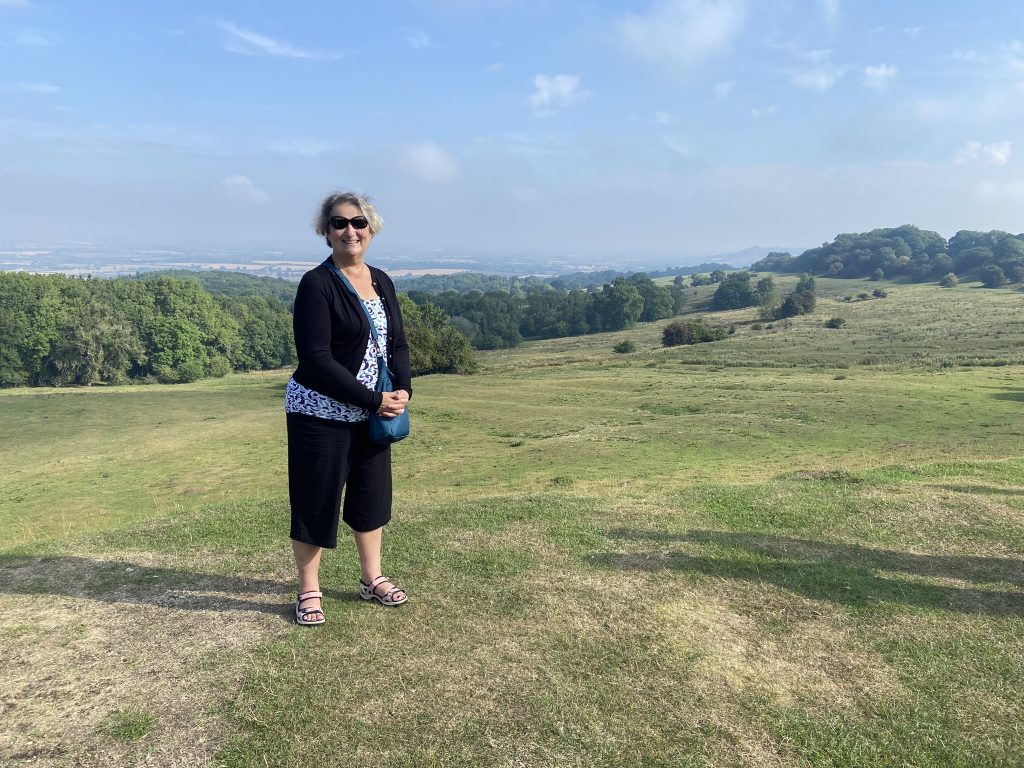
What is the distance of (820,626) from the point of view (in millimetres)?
5004

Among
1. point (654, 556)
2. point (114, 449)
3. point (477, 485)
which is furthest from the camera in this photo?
point (114, 449)

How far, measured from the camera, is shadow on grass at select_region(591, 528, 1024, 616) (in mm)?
5539

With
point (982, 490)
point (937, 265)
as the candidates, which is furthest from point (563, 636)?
point (937, 265)

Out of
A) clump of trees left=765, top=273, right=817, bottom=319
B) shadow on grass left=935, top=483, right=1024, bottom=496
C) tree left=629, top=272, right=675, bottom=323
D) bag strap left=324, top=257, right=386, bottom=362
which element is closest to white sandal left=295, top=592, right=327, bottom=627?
bag strap left=324, top=257, right=386, bottom=362

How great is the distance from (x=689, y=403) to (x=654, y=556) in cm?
2667

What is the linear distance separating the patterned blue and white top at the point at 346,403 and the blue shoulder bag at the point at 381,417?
0.03m

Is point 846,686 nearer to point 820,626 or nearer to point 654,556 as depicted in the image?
point 820,626

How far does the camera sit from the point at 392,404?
4738mm

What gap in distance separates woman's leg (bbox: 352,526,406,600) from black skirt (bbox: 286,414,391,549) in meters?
0.16

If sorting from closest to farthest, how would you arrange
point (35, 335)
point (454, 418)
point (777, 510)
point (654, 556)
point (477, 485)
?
point (654, 556)
point (777, 510)
point (477, 485)
point (454, 418)
point (35, 335)

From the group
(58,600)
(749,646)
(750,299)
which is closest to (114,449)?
(58,600)

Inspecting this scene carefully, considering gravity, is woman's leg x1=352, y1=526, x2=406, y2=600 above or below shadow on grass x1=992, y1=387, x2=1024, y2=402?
above

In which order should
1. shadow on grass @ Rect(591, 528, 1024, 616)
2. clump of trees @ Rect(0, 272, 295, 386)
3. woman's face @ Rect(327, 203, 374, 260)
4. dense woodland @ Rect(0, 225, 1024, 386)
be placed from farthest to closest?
clump of trees @ Rect(0, 272, 295, 386) < dense woodland @ Rect(0, 225, 1024, 386) < shadow on grass @ Rect(591, 528, 1024, 616) < woman's face @ Rect(327, 203, 374, 260)

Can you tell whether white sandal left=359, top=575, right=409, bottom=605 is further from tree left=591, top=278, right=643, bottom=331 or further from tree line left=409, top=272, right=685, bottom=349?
tree left=591, top=278, right=643, bottom=331
